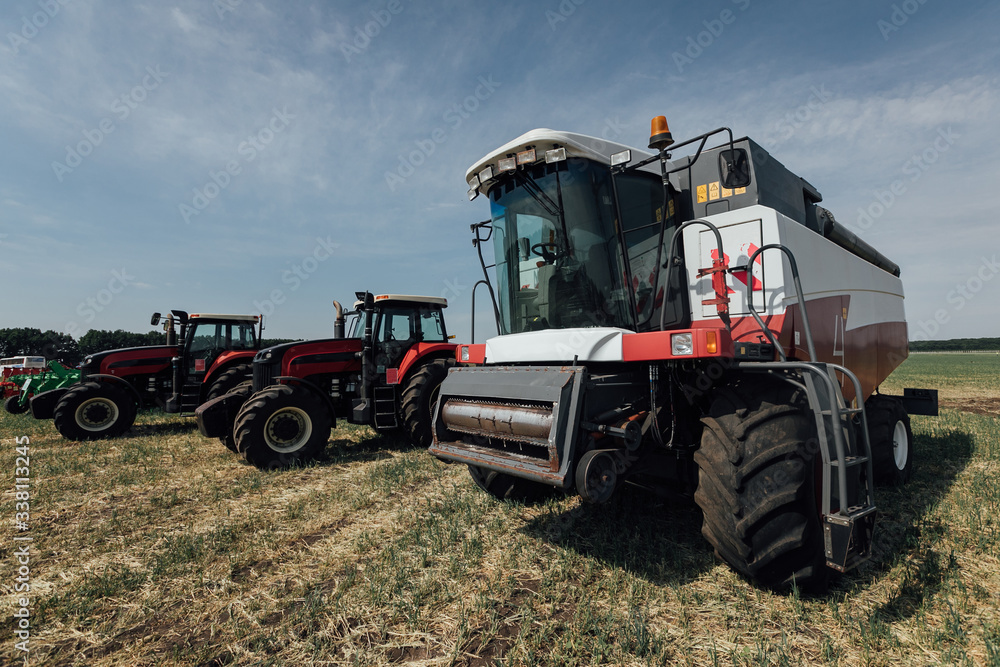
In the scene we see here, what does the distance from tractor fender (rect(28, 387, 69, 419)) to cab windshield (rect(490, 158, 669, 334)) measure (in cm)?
1193

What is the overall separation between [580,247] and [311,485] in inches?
176

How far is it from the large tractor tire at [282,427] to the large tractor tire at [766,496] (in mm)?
5877

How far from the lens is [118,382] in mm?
10609

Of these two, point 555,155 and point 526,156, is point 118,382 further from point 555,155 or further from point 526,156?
point 555,155

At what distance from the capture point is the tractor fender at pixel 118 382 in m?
10.3

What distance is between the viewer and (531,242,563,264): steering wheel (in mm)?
4059

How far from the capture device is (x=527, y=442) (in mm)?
3494

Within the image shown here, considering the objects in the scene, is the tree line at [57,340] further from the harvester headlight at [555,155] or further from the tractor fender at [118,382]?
the harvester headlight at [555,155]

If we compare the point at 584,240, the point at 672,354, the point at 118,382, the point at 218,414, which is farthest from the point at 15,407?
the point at 672,354

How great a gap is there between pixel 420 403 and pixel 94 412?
709 centimetres

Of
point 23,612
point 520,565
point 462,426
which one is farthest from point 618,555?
point 23,612

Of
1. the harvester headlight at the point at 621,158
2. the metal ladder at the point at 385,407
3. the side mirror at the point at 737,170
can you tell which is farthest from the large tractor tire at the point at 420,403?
the side mirror at the point at 737,170

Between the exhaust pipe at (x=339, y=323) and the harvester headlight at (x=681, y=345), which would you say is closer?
the harvester headlight at (x=681, y=345)

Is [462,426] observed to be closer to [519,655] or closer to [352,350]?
[519,655]
